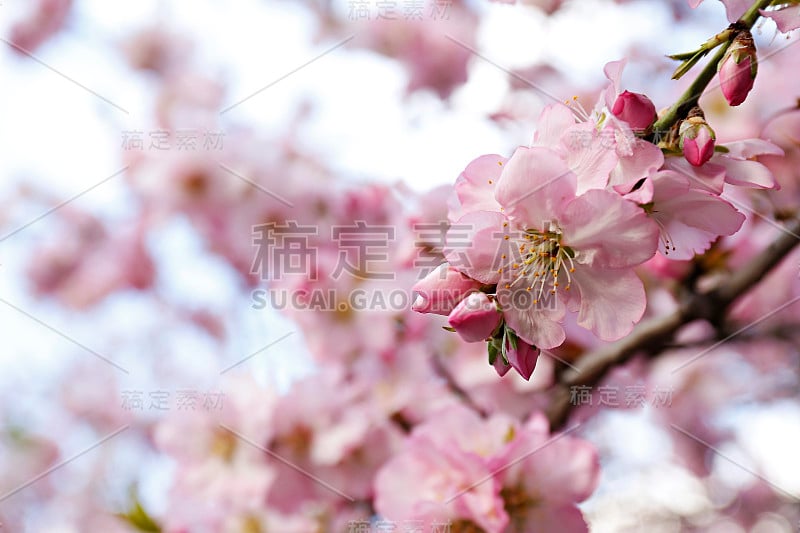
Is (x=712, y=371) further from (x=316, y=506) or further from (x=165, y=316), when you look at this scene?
(x=165, y=316)

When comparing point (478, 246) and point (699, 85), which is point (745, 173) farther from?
point (478, 246)

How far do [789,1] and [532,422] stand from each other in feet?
1.87

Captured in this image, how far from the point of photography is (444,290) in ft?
1.61

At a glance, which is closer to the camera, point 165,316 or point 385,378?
point 385,378

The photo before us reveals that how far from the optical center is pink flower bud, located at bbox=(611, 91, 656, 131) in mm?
484

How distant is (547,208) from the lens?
0.50m

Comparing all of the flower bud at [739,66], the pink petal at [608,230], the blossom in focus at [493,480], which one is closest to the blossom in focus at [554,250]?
the pink petal at [608,230]

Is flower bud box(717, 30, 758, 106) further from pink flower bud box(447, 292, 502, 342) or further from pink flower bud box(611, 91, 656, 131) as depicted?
pink flower bud box(447, 292, 502, 342)

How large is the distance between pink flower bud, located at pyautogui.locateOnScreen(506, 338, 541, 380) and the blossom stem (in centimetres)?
17

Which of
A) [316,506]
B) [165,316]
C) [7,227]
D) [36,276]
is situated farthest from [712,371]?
[7,227]

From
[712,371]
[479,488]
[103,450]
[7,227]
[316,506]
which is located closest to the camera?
[479,488]

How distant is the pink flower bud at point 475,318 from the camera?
477 millimetres

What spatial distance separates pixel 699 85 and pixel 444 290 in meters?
0.22

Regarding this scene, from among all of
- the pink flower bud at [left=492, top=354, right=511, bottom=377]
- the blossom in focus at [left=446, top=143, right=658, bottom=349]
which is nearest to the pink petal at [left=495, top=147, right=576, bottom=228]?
the blossom in focus at [left=446, top=143, right=658, bottom=349]
